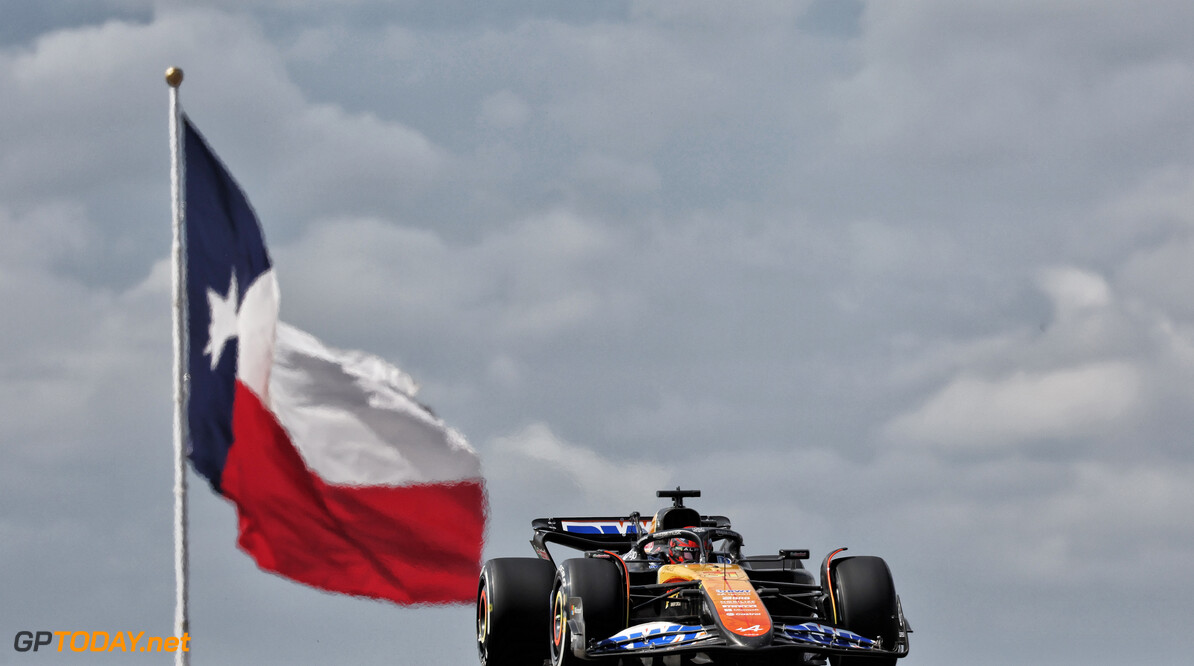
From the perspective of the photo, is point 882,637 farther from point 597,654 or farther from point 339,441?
point 339,441

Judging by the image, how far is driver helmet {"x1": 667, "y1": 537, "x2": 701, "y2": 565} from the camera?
19719mm

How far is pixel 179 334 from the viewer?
1529cm

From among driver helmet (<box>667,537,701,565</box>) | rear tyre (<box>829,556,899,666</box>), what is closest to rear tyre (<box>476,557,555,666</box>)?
driver helmet (<box>667,537,701,565</box>)

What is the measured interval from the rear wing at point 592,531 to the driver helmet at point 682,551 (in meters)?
2.24

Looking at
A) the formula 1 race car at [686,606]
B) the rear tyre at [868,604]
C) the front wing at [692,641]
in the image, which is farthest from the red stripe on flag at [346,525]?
the rear tyre at [868,604]

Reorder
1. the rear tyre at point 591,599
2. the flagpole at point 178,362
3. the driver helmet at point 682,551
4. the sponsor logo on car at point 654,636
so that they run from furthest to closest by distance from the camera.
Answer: the driver helmet at point 682,551 → the rear tyre at point 591,599 → the sponsor logo on car at point 654,636 → the flagpole at point 178,362

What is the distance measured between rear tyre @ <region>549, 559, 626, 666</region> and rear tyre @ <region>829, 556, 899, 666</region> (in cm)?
309

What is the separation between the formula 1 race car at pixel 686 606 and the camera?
55.6 ft

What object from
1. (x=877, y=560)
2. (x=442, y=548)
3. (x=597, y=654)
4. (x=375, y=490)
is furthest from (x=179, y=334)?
(x=877, y=560)

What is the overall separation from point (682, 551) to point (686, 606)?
147cm

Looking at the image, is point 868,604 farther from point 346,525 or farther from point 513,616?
point 346,525

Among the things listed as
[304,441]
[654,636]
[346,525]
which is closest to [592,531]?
[654,636]

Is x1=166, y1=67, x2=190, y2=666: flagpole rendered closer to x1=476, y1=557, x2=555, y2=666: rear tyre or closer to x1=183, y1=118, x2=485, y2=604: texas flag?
x1=183, y1=118, x2=485, y2=604: texas flag

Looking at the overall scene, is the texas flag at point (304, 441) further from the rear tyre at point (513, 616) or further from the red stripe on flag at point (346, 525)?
the rear tyre at point (513, 616)
